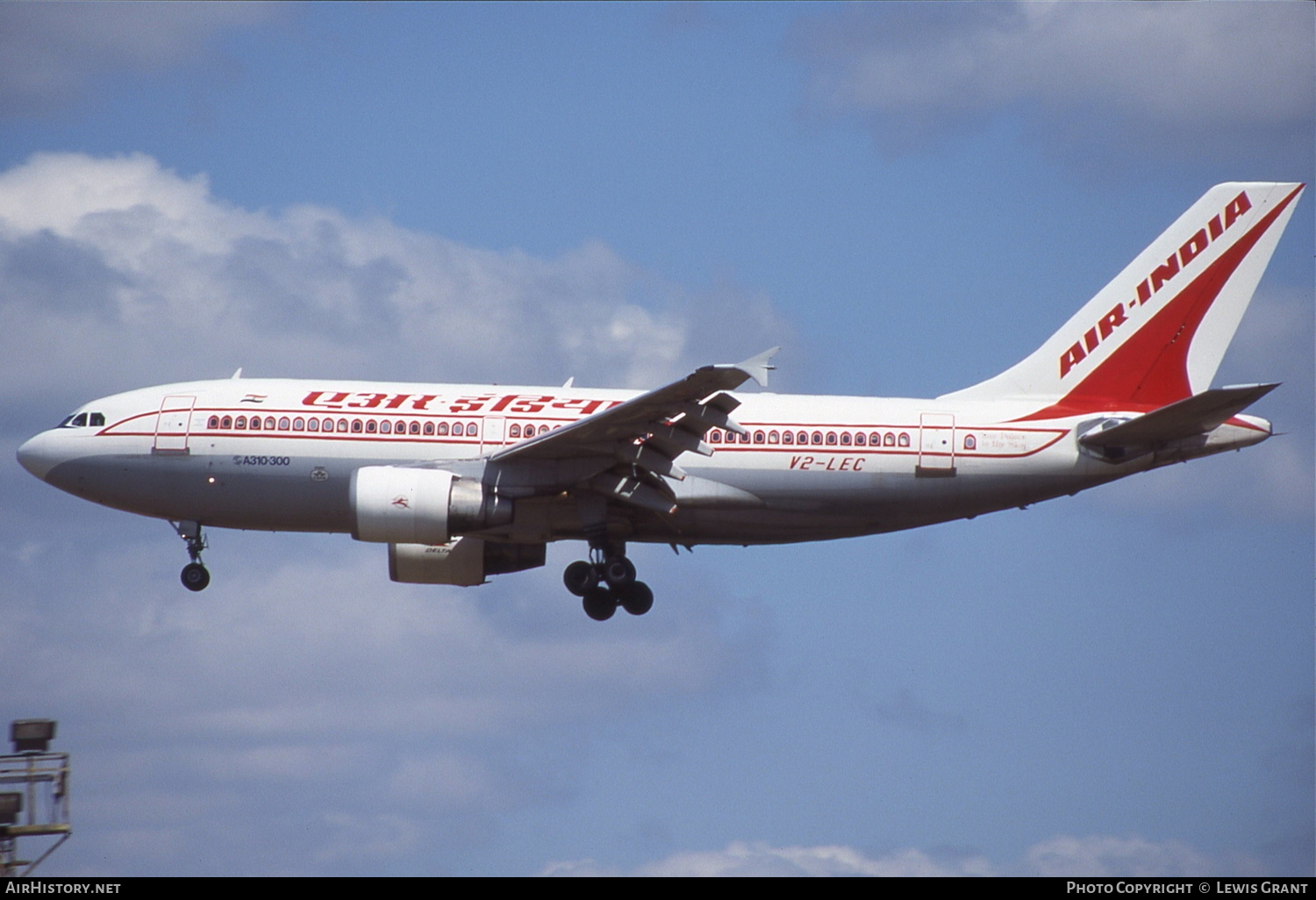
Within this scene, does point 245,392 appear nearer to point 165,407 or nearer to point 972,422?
point 165,407

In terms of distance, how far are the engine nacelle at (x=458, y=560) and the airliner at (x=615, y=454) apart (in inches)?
78.8

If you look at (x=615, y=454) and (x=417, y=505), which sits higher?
(x=615, y=454)

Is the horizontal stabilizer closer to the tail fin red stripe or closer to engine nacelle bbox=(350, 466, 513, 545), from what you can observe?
the tail fin red stripe

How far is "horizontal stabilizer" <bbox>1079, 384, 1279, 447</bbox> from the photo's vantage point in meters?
38.0

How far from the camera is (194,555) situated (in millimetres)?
42938

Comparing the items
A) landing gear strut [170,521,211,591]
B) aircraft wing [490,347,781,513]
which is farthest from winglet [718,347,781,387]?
landing gear strut [170,521,211,591]

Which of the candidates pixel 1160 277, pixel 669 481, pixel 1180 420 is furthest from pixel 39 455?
pixel 1160 277

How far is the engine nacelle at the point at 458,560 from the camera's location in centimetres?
4431

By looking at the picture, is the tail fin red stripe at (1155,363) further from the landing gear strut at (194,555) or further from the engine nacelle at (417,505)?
the landing gear strut at (194,555)

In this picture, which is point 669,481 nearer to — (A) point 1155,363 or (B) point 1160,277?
(A) point 1155,363

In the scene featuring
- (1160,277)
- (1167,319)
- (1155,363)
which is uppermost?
(1160,277)

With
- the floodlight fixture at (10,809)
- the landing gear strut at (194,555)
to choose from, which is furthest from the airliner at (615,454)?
the floodlight fixture at (10,809)

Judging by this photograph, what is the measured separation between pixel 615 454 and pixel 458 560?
623cm

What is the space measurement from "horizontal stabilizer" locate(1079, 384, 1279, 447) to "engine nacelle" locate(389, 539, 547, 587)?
13.3 metres
